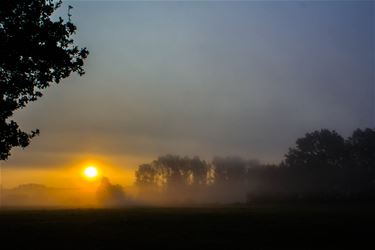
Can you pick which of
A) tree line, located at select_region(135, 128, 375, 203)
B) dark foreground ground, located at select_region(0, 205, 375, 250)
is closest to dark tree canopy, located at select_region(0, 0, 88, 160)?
Answer: dark foreground ground, located at select_region(0, 205, 375, 250)

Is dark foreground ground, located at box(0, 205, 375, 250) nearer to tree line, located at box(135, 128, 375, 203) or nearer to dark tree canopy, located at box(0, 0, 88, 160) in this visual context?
dark tree canopy, located at box(0, 0, 88, 160)

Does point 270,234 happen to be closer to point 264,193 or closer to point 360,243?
point 360,243

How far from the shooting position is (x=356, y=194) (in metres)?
133

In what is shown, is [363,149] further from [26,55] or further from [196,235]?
[26,55]

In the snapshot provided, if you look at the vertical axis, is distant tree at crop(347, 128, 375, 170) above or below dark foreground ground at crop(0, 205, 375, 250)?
above

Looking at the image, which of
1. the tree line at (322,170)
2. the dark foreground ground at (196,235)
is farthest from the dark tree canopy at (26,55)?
the tree line at (322,170)

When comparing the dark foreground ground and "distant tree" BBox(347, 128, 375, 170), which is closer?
the dark foreground ground

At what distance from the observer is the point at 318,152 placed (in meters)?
166

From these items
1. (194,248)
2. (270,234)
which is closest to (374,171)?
(270,234)

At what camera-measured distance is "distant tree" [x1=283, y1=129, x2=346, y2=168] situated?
537ft

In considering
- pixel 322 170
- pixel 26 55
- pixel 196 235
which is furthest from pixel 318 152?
pixel 26 55

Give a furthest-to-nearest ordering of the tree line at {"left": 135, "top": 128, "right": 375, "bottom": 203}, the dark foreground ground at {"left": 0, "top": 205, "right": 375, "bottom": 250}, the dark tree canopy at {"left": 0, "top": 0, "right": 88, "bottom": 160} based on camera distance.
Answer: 1. the tree line at {"left": 135, "top": 128, "right": 375, "bottom": 203}
2. the dark foreground ground at {"left": 0, "top": 205, "right": 375, "bottom": 250}
3. the dark tree canopy at {"left": 0, "top": 0, "right": 88, "bottom": 160}

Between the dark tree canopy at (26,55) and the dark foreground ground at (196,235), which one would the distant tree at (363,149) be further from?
the dark tree canopy at (26,55)

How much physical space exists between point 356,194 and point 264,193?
115 ft
